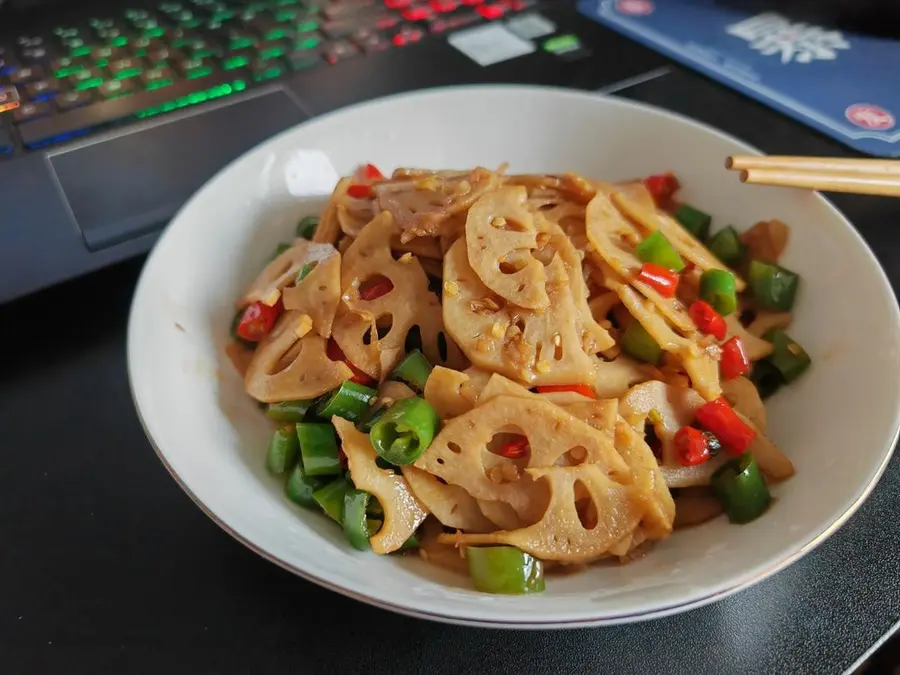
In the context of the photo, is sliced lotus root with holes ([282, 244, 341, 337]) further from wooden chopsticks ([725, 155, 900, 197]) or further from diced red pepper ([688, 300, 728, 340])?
wooden chopsticks ([725, 155, 900, 197])

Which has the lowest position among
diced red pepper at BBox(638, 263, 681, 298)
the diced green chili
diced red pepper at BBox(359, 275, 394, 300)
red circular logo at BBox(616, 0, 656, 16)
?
the diced green chili

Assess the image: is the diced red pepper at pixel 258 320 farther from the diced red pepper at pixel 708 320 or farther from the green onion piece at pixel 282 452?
the diced red pepper at pixel 708 320

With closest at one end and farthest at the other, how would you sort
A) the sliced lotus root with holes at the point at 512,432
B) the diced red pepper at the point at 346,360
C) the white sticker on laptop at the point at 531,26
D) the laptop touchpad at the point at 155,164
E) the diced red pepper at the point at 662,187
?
the sliced lotus root with holes at the point at 512,432 → the diced red pepper at the point at 346,360 → the diced red pepper at the point at 662,187 → the laptop touchpad at the point at 155,164 → the white sticker on laptop at the point at 531,26

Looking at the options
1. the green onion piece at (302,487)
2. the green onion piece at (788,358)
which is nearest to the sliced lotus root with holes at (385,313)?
the green onion piece at (302,487)

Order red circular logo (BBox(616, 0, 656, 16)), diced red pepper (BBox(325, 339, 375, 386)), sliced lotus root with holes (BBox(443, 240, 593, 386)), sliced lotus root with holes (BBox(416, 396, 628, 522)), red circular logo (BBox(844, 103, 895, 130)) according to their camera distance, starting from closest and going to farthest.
→ sliced lotus root with holes (BBox(416, 396, 628, 522))
sliced lotus root with holes (BBox(443, 240, 593, 386))
diced red pepper (BBox(325, 339, 375, 386))
red circular logo (BBox(844, 103, 895, 130))
red circular logo (BBox(616, 0, 656, 16))

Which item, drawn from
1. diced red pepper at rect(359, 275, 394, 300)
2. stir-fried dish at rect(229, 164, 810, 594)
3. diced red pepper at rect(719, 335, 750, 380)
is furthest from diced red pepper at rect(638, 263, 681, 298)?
diced red pepper at rect(359, 275, 394, 300)

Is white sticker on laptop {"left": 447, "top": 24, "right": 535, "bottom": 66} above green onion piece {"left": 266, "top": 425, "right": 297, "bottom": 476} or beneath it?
above

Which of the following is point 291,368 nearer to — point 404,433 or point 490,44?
point 404,433

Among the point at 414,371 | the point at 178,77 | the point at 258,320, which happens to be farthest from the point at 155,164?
the point at 414,371
